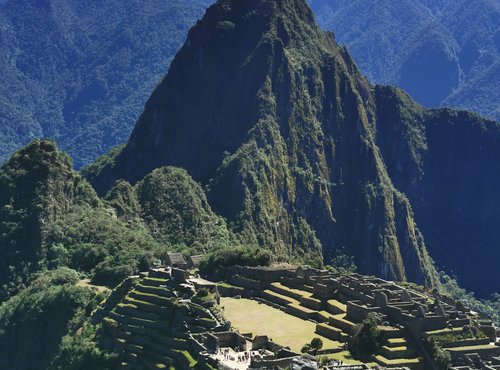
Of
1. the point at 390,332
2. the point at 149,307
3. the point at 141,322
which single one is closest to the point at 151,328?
the point at 141,322

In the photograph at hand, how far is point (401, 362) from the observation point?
7650 cm

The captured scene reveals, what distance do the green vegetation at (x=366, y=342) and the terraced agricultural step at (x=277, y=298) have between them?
16543 millimetres

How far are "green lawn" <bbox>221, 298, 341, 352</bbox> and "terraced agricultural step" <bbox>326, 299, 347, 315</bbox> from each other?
2.86m

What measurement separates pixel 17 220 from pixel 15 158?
38.7 feet

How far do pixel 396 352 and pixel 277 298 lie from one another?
20999 millimetres

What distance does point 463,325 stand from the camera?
82688mm

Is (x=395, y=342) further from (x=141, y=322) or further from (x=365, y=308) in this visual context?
(x=141, y=322)

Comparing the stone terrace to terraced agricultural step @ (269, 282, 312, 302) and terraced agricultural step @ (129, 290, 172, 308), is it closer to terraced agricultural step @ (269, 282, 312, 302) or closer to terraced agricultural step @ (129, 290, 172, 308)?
terraced agricultural step @ (269, 282, 312, 302)

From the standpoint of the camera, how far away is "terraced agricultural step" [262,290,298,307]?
314ft

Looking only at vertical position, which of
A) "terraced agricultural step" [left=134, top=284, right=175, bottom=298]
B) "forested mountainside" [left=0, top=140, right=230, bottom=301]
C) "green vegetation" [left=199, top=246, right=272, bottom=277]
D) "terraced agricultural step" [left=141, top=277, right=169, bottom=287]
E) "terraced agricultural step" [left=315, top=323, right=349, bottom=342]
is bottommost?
"terraced agricultural step" [left=315, top=323, right=349, bottom=342]

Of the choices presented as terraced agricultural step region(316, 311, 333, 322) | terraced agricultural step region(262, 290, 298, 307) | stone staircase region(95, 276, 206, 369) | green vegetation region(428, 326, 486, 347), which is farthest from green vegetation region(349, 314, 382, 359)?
terraced agricultural step region(262, 290, 298, 307)

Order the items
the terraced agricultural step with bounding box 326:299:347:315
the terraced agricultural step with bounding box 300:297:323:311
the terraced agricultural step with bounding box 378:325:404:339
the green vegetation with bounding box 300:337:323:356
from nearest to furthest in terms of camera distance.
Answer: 1. the green vegetation with bounding box 300:337:323:356
2. the terraced agricultural step with bounding box 378:325:404:339
3. the terraced agricultural step with bounding box 326:299:347:315
4. the terraced agricultural step with bounding box 300:297:323:311

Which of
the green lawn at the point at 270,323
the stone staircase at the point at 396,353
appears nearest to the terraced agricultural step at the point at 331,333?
the green lawn at the point at 270,323

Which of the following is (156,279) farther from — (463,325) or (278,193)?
(278,193)
